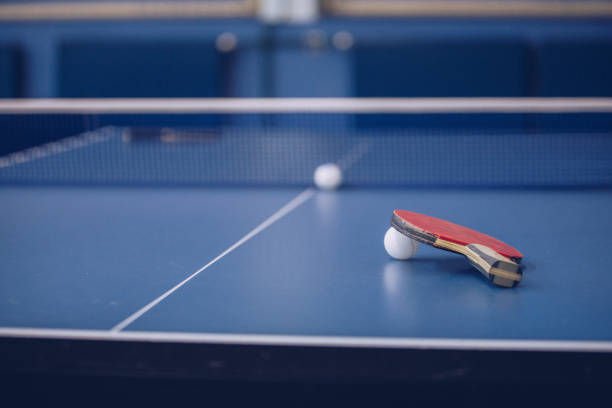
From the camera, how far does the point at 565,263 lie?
218 centimetres

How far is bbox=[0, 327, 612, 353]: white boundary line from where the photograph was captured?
4.49ft

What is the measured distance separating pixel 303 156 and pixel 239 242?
10.1 ft

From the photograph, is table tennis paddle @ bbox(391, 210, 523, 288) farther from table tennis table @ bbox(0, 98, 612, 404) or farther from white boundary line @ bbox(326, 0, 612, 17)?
white boundary line @ bbox(326, 0, 612, 17)

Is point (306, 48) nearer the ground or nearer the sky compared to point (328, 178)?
nearer the sky

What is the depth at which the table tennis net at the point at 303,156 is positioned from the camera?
14.5ft

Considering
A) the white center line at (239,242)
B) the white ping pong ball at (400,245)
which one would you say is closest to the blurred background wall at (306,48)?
the white center line at (239,242)

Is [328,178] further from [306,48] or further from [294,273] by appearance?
[306,48]

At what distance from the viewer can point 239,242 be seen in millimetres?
2490

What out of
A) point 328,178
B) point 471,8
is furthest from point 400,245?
point 471,8

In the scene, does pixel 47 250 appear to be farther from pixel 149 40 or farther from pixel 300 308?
pixel 149 40

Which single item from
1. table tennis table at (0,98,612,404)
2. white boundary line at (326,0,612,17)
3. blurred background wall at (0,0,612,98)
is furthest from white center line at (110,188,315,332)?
white boundary line at (326,0,612,17)

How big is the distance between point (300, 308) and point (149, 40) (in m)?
8.20

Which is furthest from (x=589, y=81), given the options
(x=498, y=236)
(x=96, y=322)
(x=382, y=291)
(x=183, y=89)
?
(x=96, y=322)

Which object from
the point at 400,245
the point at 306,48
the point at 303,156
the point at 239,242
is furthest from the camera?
the point at 306,48
